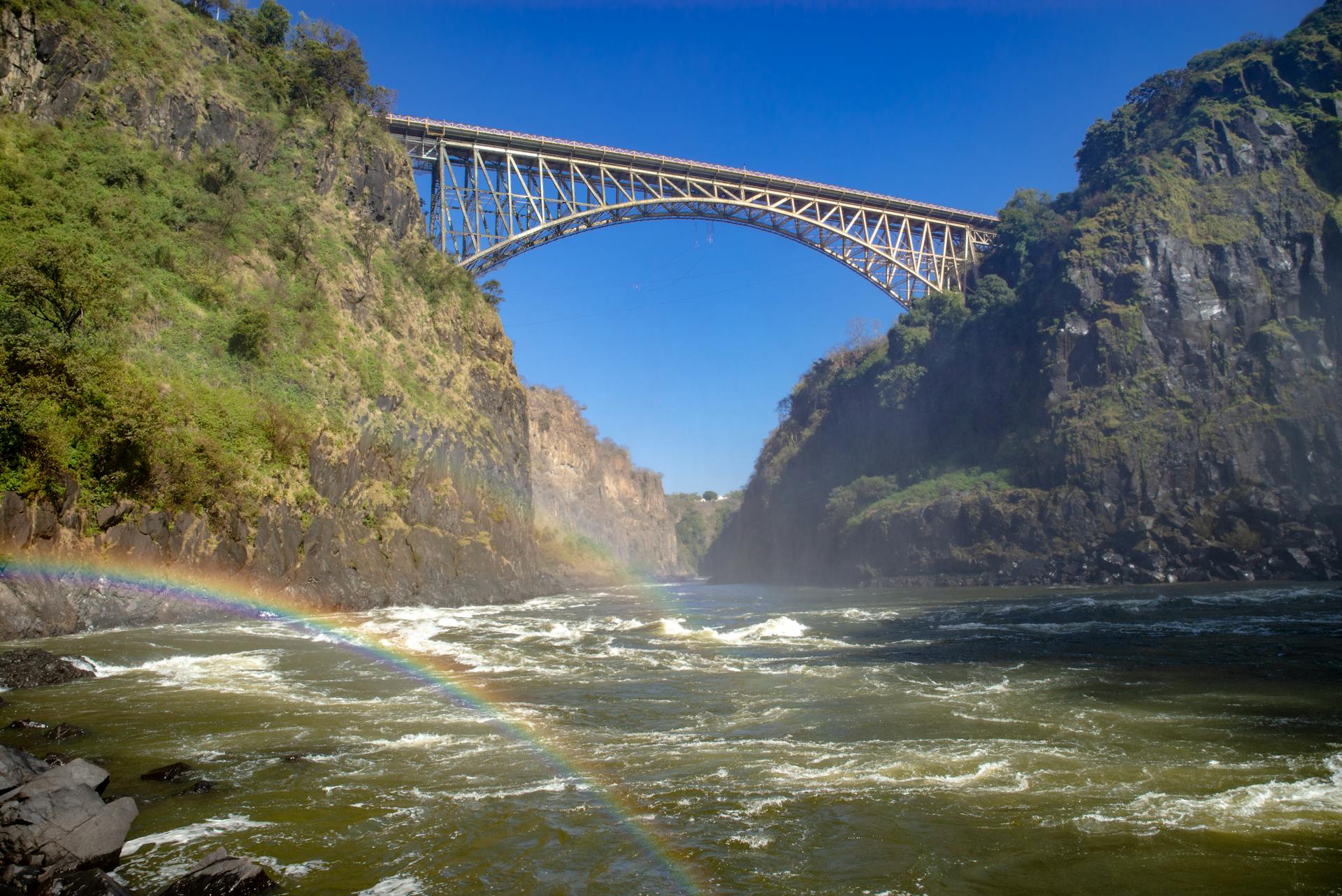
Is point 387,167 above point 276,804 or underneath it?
above

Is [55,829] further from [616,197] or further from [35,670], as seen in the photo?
[616,197]

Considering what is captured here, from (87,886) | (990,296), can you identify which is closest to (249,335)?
(87,886)

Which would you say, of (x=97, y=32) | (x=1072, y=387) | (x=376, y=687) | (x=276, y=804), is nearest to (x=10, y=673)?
(x=376, y=687)

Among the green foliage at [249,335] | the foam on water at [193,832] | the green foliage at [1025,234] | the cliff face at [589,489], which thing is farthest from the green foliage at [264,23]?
the green foliage at [1025,234]

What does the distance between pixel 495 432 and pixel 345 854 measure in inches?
1524

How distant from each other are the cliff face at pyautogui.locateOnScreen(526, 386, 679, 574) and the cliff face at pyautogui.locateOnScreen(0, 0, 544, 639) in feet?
108

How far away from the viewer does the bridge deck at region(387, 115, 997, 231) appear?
4431cm

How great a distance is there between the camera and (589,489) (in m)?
90.0

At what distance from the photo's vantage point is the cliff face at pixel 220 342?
18.7 m

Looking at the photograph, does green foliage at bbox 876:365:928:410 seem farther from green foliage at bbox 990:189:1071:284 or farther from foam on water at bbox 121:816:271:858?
foam on water at bbox 121:816:271:858

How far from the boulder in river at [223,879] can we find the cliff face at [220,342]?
46.9 ft

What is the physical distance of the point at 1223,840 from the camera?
21.6 ft

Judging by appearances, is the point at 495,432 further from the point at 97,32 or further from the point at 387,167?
the point at 97,32

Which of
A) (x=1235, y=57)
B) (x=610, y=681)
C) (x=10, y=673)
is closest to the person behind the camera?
(x=10, y=673)
